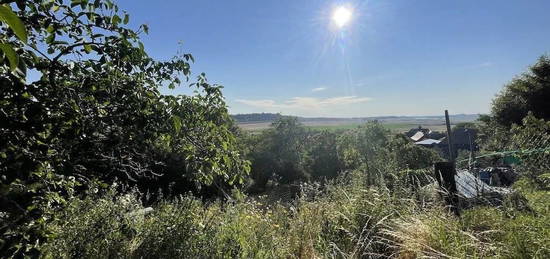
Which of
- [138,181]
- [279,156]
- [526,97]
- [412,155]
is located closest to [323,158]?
[279,156]

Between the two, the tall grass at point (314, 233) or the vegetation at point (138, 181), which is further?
the tall grass at point (314, 233)

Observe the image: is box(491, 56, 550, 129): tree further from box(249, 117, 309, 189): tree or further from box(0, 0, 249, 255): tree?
box(0, 0, 249, 255): tree

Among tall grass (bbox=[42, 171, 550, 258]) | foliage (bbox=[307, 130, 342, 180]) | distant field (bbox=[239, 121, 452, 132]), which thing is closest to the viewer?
tall grass (bbox=[42, 171, 550, 258])

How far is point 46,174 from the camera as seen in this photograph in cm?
164

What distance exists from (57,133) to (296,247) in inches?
81.1

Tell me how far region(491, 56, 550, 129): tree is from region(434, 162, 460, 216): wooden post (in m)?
16.2

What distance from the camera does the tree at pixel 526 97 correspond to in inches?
666

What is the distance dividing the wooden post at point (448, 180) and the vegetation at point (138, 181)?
4.5 inches

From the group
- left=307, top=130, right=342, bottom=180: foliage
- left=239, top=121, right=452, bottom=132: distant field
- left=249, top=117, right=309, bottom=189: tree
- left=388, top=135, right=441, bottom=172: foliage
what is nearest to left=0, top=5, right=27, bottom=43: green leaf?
left=388, top=135, right=441, bottom=172: foliage

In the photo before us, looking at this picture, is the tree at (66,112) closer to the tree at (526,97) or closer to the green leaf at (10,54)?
the green leaf at (10,54)

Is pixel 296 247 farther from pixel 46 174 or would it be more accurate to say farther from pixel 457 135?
pixel 457 135

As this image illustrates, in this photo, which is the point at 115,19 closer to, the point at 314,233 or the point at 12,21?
the point at 12,21

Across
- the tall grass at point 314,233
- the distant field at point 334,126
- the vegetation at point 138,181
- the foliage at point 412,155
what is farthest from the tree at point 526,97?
the tall grass at point 314,233

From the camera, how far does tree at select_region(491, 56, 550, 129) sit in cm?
1692
